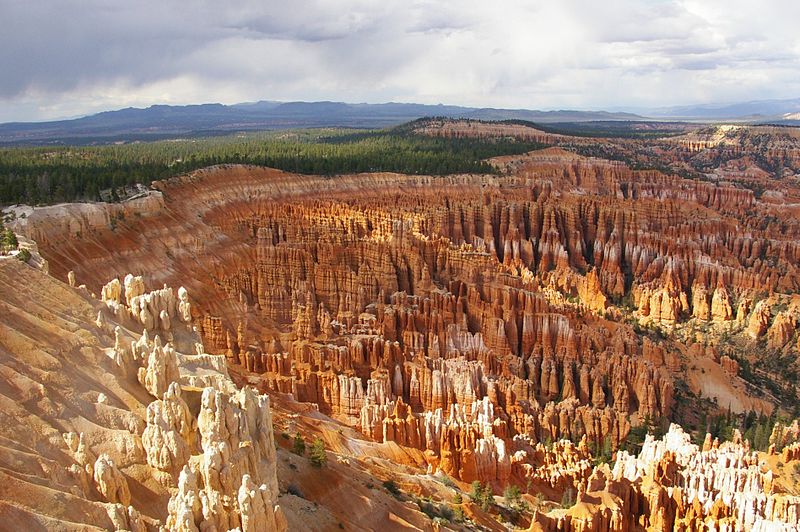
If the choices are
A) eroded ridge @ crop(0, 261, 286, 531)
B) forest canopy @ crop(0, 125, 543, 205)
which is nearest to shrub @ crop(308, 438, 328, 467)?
eroded ridge @ crop(0, 261, 286, 531)

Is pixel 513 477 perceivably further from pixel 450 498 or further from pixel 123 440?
pixel 123 440

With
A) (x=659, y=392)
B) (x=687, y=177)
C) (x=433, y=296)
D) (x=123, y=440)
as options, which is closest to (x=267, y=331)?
(x=433, y=296)

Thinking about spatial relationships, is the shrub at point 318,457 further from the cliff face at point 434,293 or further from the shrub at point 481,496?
the shrub at point 481,496

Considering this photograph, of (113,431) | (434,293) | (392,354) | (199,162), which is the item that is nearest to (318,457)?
(113,431)

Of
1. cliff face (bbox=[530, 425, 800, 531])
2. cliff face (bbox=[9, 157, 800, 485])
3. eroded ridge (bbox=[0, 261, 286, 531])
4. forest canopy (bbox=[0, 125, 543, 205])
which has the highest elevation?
forest canopy (bbox=[0, 125, 543, 205])

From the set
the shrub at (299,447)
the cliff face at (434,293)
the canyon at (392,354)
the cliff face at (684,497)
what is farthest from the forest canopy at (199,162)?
the cliff face at (684,497)

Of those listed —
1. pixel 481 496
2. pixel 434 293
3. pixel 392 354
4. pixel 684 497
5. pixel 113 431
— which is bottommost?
pixel 684 497

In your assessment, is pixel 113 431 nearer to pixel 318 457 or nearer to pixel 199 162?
pixel 318 457

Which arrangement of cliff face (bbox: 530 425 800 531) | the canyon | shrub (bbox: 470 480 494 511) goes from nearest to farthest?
1. the canyon
2. cliff face (bbox: 530 425 800 531)
3. shrub (bbox: 470 480 494 511)

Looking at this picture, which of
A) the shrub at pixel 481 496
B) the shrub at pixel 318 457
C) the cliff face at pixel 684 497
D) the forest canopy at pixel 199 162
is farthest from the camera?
the forest canopy at pixel 199 162

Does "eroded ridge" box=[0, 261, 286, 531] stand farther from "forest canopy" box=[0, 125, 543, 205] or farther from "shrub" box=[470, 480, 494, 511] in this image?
"forest canopy" box=[0, 125, 543, 205]
